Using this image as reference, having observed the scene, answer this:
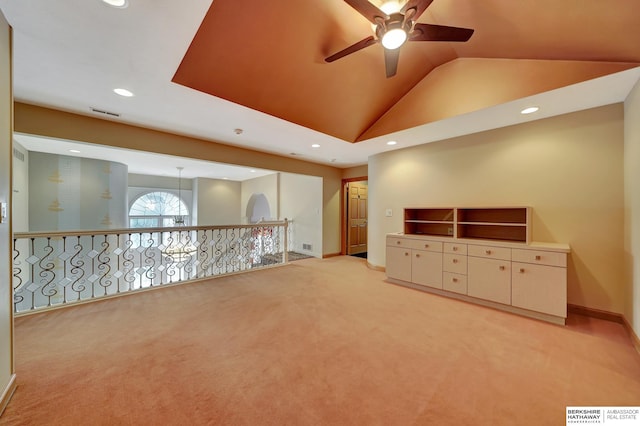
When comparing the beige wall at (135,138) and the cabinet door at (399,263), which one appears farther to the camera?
the cabinet door at (399,263)

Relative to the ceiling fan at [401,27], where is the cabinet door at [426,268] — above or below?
below

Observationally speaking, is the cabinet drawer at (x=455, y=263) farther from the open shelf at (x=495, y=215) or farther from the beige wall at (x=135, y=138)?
the beige wall at (x=135, y=138)

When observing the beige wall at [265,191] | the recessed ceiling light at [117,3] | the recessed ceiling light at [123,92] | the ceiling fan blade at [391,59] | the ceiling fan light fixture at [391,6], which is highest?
the ceiling fan light fixture at [391,6]

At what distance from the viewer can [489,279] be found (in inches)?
117

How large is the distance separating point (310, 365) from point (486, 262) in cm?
260

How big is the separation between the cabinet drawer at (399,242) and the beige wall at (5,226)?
411 centimetres

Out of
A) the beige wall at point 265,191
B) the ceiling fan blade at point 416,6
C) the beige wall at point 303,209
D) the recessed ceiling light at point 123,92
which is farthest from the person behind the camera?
the beige wall at point 265,191

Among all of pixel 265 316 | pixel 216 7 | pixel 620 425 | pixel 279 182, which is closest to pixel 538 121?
pixel 620 425

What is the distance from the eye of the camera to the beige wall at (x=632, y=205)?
213cm

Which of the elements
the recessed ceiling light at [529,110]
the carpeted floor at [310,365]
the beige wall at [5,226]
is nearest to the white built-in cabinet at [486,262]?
the carpeted floor at [310,365]

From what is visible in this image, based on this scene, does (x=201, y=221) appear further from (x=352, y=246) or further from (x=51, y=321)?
(x=51, y=321)

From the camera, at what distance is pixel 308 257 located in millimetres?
6262

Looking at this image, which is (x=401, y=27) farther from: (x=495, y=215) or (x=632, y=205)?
(x=495, y=215)

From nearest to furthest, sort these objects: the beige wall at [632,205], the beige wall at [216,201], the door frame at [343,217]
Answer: the beige wall at [632,205] < the door frame at [343,217] < the beige wall at [216,201]
